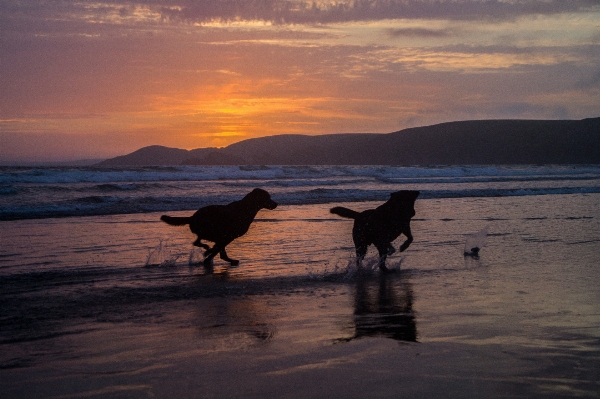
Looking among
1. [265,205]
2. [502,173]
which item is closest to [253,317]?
[265,205]

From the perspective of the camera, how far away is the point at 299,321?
5.98 metres

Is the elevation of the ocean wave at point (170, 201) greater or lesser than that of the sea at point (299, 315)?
greater

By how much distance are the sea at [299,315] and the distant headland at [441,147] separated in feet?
221

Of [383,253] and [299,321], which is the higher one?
[383,253]

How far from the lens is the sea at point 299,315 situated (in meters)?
4.34

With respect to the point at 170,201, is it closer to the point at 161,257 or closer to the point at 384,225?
the point at 161,257

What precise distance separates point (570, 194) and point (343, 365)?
2347cm

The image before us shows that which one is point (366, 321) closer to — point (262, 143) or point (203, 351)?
point (203, 351)

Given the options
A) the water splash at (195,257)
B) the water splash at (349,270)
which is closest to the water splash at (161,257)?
the water splash at (195,257)

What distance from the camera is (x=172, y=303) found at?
6.89 metres

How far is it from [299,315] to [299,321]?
26cm

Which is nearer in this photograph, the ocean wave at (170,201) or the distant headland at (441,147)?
the ocean wave at (170,201)

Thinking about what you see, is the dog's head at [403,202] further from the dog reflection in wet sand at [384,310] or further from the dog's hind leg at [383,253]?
the dog reflection in wet sand at [384,310]

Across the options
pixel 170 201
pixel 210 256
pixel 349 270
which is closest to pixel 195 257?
pixel 210 256
